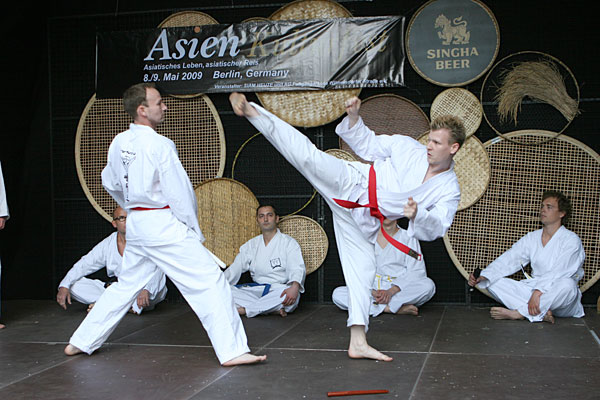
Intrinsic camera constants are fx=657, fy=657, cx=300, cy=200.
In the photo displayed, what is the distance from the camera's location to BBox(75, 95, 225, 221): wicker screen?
611 centimetres

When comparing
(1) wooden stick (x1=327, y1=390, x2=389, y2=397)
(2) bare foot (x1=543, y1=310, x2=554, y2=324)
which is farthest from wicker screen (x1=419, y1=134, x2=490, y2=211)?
(1) wooden stick (x1=327, y1=390, x2=389, y2=397)

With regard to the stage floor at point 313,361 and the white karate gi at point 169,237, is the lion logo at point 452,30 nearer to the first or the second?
the stage floor at point 313,361

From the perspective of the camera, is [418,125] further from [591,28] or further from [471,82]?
[591,28]

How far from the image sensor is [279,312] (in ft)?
18.2

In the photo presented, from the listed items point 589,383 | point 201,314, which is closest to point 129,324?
point 201,314

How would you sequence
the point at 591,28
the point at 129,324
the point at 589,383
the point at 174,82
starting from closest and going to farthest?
1. the point at 589,383
2. the point at 129,324
3. the point at 591,28
4. the point at 174,82


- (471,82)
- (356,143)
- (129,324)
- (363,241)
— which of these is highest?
(471,82)

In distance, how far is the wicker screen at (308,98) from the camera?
586 cm

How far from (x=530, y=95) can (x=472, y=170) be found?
0.81 meters

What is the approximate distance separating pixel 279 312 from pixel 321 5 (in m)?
2.74

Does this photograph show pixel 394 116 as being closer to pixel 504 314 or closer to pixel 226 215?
pixel 226 215

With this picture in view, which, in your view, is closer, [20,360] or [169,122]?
[20,360]

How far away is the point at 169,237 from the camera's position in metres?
3.88

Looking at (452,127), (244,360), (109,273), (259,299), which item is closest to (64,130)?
(109,273)
